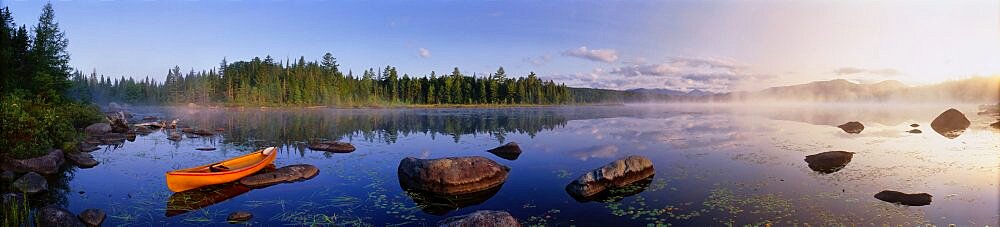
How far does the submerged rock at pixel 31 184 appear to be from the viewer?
17891 mm

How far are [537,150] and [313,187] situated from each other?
53.6ft

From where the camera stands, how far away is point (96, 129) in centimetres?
4078

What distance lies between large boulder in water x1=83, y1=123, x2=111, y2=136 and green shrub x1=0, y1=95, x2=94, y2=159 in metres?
13.8

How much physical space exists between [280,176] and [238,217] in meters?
6.21

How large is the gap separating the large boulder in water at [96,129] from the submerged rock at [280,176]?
32183 mm

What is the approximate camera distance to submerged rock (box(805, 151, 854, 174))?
23.5 m

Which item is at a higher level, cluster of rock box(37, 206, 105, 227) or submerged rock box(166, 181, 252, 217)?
cluster of rock box(37, 206, 105, 227)

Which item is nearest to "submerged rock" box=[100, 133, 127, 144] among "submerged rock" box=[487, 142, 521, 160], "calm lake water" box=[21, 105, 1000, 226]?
"calm lake water" box=[21, 105, 1000, 226]

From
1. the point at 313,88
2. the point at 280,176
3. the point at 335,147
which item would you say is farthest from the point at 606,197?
the point at 313,88

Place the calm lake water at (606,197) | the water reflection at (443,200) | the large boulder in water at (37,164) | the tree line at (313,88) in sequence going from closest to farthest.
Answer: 1. the calm lake water at (606,197)
2. the water reflection at (443,200)
3. the large boulder in water at (37,164)
4. the tree line at (313,88)

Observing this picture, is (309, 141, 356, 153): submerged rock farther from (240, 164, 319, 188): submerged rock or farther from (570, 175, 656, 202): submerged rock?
(570, 175, 656, 202): submerged rock

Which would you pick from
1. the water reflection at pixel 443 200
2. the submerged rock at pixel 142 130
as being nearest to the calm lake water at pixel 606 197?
the water reflection at pixel 443 200

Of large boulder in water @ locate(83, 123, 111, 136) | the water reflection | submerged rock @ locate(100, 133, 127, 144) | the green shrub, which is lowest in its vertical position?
the water reflection

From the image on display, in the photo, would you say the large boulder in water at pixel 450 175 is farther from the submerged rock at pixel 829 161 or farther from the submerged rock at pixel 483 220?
the submerged rock at pixel 829 161
